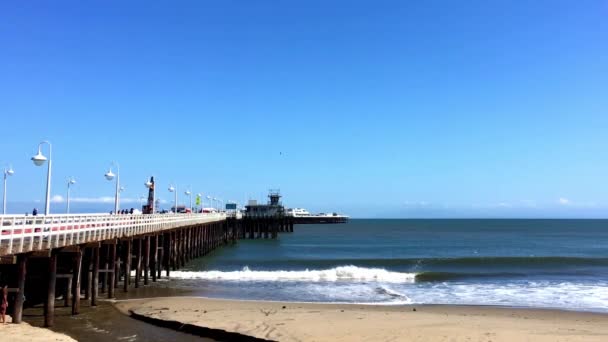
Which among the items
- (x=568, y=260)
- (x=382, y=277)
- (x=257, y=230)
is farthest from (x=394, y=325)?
(x=257, y=230)

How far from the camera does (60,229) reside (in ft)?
59.5

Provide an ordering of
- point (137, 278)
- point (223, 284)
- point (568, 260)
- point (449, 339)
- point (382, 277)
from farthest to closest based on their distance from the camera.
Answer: point (568, 260) < point (382, 277) < point (223, 284) < point (137, 278) < point (449, 339)

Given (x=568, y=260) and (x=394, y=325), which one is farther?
(x=568, y=260)

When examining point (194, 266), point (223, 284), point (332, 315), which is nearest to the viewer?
point (332, 315)

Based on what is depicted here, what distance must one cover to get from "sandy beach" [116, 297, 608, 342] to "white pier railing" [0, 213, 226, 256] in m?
3.13

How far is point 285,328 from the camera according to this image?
53.9ft

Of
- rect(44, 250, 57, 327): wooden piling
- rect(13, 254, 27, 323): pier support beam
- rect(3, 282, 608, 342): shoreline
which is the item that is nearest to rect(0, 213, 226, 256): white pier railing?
rect(13, 254, 27, 323): pier support beam

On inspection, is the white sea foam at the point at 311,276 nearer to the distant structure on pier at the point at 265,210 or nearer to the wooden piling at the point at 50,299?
the wooden piling at the point at 50,299

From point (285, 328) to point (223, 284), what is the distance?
13988 millimetres

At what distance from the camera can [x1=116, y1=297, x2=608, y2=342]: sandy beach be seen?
15609 mm

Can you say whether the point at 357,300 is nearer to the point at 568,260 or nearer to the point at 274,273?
the point at 274,273

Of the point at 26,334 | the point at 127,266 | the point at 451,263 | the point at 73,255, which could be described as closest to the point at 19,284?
the point at 26,334

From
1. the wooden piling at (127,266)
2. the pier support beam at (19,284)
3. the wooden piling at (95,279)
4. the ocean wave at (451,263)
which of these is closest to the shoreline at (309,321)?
the wooden piling at (95,279)

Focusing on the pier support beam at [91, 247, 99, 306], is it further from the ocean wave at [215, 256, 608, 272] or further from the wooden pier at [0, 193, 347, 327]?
the ocean wave at [215, 256, 608, 272]
